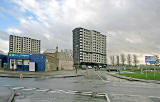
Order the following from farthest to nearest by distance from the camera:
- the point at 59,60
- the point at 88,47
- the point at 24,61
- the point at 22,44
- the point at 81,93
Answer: the point at 22,44, the point at 88,47, the point at 59,60, the point at 24,61, the point at 81,93

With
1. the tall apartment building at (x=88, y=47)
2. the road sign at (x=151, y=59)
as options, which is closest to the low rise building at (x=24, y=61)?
the road sign at (x=151, y=59)

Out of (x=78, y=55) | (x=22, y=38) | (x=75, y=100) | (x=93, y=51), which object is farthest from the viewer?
(x=22, y=38)

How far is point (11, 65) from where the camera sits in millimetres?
41562

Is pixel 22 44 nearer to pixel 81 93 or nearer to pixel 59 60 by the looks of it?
pixel 59 60

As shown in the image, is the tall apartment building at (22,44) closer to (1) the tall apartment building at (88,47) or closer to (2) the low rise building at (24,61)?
(1) the tall apartment building at (88,47)

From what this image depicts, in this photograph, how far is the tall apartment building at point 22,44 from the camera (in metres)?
141

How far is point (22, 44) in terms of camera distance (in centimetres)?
14575

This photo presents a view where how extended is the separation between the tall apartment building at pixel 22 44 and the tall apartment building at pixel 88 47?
3698 centimetres

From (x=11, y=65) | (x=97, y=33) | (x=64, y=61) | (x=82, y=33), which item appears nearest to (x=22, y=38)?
(x=82, y=33)

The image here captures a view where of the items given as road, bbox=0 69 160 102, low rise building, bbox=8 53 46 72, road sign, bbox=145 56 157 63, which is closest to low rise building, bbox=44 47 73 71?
low rise building, bbox=8 53 46 72

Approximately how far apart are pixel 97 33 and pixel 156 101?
132 m

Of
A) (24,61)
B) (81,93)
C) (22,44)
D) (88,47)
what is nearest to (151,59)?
(81,93)

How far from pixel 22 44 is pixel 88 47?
196 feet

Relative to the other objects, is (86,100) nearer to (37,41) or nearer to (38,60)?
(38,60)
